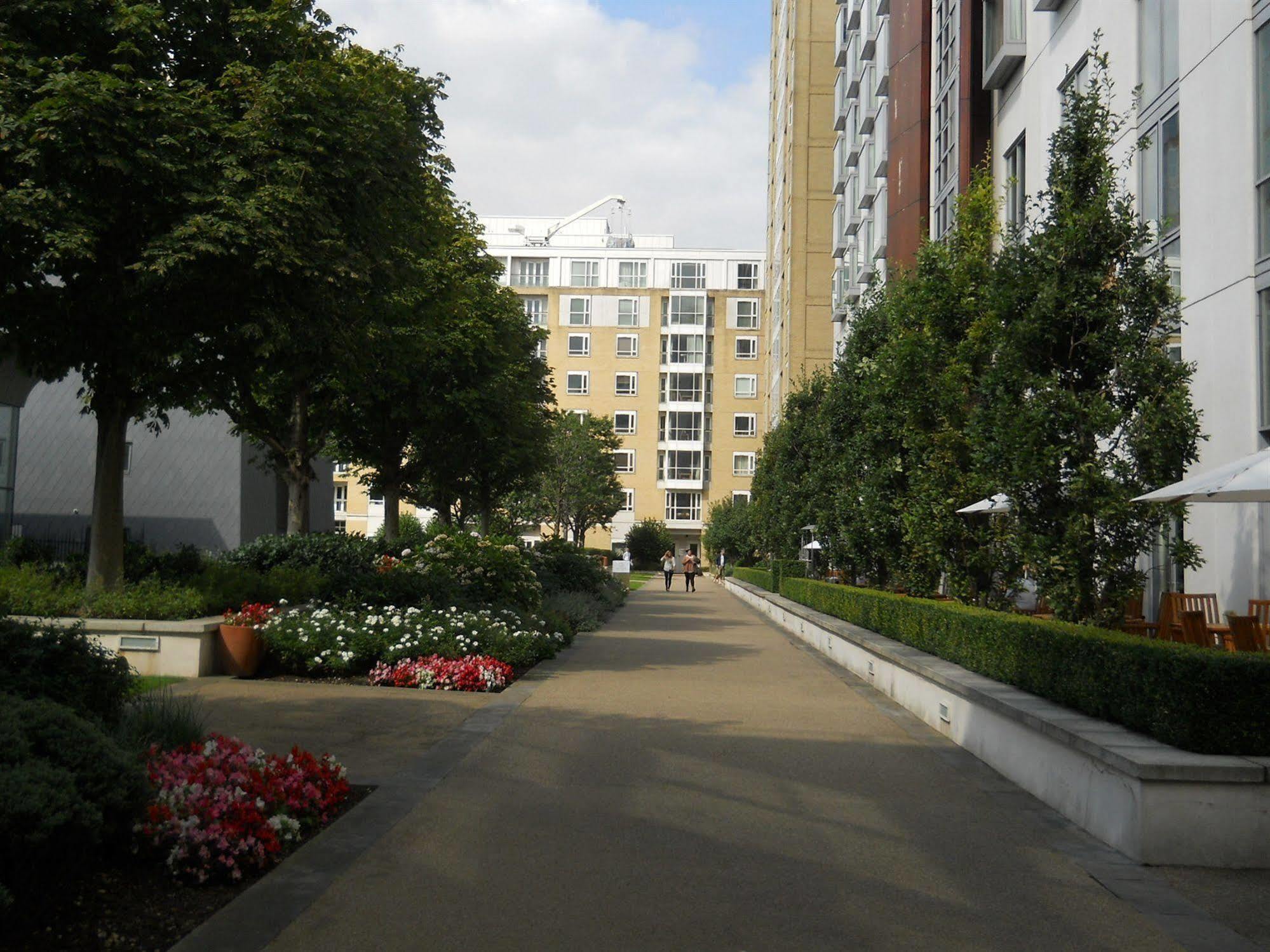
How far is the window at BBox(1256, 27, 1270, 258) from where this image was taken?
1462 cm

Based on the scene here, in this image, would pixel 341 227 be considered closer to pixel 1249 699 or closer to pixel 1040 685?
pixel 1040 685

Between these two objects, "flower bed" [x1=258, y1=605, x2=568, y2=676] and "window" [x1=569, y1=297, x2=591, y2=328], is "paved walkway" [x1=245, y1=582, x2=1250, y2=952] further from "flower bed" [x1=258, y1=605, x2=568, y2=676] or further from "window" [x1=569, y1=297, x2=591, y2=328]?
"window" [x1=569, y1=297, x2=591, y2=328]

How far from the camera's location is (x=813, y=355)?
57375 mm

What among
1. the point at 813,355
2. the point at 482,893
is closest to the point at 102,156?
the point at 482,893

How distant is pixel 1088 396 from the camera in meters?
11.5

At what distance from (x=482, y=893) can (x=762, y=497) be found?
131 feet

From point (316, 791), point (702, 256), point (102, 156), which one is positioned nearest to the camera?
point (316, 791)

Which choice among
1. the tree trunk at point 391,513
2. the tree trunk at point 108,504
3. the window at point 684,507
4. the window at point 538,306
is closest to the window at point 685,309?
the window at point 538,306

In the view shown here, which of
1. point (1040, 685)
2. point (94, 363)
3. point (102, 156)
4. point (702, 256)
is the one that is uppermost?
point (702, 256)

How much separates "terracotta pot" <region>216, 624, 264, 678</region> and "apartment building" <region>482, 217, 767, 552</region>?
77513mm

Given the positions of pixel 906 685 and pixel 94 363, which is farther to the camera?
pixel 94 363

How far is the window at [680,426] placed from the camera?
9300 centimetres

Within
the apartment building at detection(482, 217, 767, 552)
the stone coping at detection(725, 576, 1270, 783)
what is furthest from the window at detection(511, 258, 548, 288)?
the stone coping at detection(725, 576, 1270, 783)

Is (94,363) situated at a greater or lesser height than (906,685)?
greater
